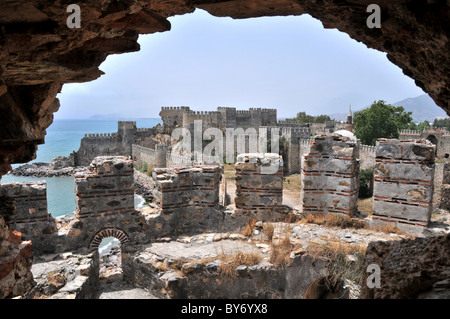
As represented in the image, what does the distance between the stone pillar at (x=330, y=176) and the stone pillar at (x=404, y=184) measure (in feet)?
1.89

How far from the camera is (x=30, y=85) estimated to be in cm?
333

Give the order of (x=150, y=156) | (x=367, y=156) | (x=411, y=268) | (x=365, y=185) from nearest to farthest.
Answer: (x=411, y=268), (x=365, y=185), (x=367, y=156), (x=150, y=156)

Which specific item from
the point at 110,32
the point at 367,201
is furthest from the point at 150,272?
the point at 367,201

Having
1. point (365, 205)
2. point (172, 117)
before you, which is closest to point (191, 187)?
point (365, 205)

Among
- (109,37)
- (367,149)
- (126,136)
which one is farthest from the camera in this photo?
(126,136)

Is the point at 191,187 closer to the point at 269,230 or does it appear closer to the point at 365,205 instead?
the point at 269,230

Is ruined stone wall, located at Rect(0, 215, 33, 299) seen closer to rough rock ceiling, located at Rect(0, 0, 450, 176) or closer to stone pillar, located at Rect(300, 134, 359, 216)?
rough rock ceiling, located at Rect(0, 0, 450, 176)

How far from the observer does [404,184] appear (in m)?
7.27

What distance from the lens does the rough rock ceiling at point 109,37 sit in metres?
2.30

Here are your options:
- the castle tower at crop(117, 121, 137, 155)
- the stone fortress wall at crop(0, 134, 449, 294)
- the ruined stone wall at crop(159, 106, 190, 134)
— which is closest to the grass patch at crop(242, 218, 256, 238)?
the stone fortress wall at crop(0, 134, 449, 294)

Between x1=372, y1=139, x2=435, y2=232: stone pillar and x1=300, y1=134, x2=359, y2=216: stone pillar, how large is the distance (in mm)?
576

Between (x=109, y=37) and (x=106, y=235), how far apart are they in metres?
6.03

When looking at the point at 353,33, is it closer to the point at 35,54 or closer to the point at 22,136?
the point at 35,54

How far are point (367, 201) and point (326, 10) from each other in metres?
23.4
